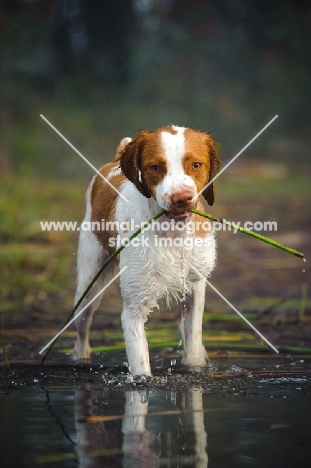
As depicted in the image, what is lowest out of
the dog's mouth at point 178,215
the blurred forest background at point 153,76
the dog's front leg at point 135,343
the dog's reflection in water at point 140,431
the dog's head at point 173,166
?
the dog's reflection in water at point 140,431

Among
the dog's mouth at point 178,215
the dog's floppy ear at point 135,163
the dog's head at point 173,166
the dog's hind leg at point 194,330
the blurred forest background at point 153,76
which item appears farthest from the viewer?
the blurred forest background at point 153,76

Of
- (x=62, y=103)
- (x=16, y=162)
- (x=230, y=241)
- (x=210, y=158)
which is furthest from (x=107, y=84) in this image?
(x=210, y=158)

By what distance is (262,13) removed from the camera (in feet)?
68.2

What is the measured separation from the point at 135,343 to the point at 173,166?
0.99 meters

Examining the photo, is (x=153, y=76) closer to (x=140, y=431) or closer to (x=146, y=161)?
(x=146, y=161)

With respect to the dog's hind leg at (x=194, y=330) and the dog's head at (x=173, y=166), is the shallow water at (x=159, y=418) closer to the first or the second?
the dog's hind leg at (x=194, y=330)

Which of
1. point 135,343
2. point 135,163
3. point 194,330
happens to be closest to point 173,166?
point 135,163

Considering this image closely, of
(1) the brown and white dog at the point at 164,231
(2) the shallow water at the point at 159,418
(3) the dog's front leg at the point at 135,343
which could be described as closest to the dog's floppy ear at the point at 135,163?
(1) the brown and white dog at the point at 164,231

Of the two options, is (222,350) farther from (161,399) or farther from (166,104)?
(166,104)

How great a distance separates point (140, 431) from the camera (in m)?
4.19

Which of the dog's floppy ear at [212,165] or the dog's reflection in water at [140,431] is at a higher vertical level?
the dog's floppy ear at [212,165]

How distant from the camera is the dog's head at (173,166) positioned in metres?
4.94

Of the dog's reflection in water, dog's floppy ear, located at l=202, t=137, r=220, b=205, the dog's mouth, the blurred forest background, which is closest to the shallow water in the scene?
the dog's reflection in water

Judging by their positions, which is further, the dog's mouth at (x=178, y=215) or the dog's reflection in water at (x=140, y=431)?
the dog's mouth at (x=178, y=215)
